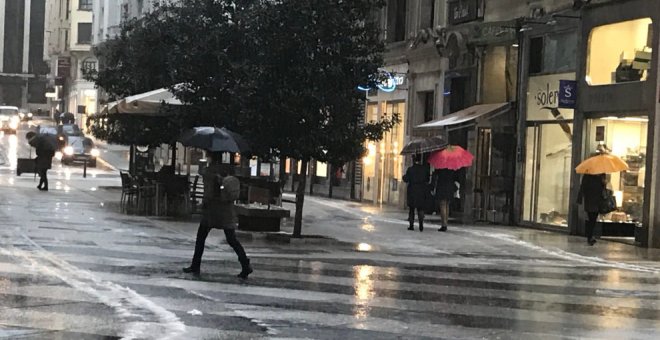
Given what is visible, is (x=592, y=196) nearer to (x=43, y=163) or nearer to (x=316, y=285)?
(x=316, y=285)

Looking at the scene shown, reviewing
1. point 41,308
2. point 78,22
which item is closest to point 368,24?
point 41,308

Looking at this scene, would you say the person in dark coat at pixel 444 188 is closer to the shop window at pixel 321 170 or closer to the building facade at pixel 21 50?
the shop window at pixel 321 170

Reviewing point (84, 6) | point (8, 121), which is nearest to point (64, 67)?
point (84, 6)

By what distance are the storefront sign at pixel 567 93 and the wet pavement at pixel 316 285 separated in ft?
10.5

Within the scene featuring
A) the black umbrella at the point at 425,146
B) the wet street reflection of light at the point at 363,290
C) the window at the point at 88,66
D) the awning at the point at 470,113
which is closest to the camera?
the wet street reflection of light at the point at 363,290

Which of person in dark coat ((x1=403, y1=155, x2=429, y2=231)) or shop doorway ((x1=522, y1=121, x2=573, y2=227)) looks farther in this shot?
shop doorway ((x1=522, y1=121, x2=573, y2=227))

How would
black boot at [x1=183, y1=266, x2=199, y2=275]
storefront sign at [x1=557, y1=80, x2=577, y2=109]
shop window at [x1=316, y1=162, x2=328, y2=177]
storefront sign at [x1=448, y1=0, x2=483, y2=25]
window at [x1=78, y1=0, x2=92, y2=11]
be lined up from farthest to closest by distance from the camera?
1. window at [x1=78, y1=0, x2=92, y2=11]
2. shop window at [x1=316, y1=162, x2=328, y2=177]
3. storefront sign at [x1=448, y1=0, x2=483, y2=25]
4. storefront sign at [x1=557, y1=80, x2=577, y2=109]
5. black boot at [x1=183, y1=266, x2=199, y2=275]

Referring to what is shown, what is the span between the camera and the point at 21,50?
463 feet

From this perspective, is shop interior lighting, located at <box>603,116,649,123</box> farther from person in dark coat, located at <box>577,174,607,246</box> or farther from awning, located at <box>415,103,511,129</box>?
awning, located at <box>415,103,511,129</box>

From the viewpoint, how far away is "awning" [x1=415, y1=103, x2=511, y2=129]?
933 inches

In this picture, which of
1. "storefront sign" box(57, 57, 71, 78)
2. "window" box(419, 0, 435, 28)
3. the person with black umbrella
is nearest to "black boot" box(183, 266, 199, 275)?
the person with black umbrella

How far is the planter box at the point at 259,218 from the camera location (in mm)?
17297

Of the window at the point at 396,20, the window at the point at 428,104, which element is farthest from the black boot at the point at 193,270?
the window at the point at 396,20

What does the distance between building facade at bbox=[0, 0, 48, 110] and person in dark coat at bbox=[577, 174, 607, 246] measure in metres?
128
